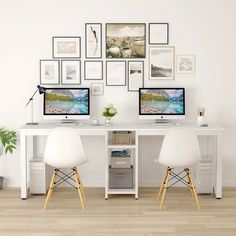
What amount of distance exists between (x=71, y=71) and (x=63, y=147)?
1232mm

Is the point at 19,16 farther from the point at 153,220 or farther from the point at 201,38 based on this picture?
the point at 153,220

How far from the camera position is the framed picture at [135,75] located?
552 centimetres

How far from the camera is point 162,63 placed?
5.52 m

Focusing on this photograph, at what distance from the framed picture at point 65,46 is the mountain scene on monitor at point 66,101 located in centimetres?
43

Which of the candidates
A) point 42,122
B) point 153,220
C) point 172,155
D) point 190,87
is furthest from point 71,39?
point 153,220

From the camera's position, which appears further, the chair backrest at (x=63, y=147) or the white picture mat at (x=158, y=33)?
the white picture mat at (x=158, y=33)

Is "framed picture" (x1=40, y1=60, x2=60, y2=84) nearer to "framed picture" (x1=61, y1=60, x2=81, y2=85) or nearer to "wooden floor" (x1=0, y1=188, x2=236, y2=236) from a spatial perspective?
"framed picture" (x1=61, y1=60, x2=81, y2=85)

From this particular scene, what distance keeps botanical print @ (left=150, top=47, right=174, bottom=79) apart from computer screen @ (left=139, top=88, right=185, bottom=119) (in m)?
0.21

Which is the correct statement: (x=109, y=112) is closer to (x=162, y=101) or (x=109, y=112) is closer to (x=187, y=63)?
(x=162, y=101)

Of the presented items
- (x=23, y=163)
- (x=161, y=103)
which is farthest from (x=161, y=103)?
(x=23, y=163)

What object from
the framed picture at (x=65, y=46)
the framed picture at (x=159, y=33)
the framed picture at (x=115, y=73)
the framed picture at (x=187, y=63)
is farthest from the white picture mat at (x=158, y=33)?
the framed picture at (x=65, y=46)

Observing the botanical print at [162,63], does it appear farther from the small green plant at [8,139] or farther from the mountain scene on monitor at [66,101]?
the small green plant at [8,139]

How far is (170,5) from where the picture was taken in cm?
545

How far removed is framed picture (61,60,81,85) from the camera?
5535mm
